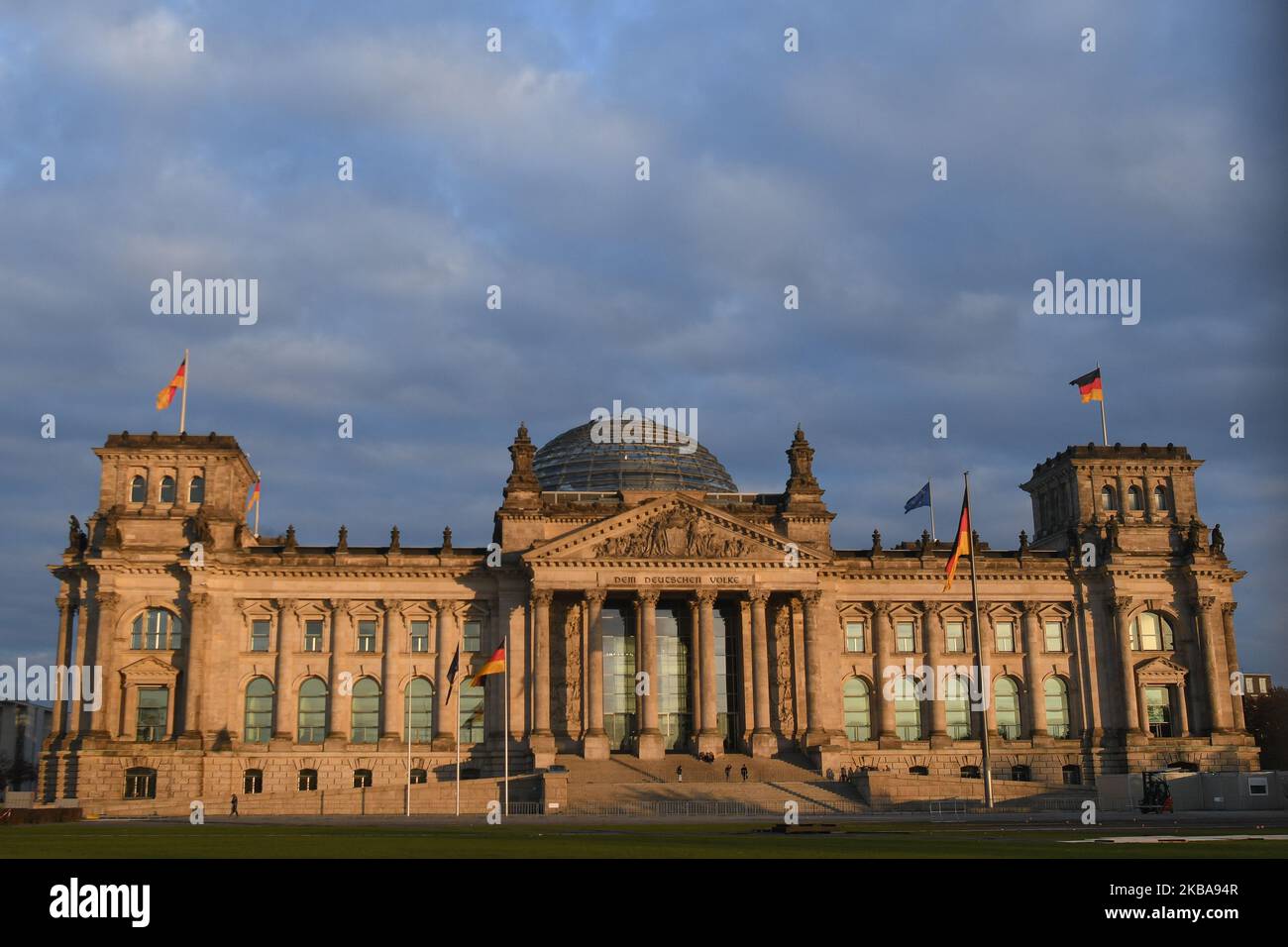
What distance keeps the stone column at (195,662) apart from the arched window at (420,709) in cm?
1316

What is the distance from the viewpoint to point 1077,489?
9506cm

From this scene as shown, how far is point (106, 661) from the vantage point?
82562 mm

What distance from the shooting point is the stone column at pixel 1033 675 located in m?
90.0

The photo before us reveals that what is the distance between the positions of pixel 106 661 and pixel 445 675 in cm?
2147

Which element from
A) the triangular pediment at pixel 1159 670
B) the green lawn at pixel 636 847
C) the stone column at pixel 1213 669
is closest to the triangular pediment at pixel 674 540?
the triangular pediment at pixel 1159 670

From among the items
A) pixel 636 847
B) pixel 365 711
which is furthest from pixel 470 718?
pixel 636 847

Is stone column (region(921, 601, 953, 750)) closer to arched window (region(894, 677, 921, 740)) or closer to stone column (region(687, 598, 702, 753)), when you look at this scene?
arched window (region(894, 677, 921, 740))

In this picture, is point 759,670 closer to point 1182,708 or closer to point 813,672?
point 813,672

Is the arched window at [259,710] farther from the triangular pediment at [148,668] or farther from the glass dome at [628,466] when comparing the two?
the glass dome at [628,466]

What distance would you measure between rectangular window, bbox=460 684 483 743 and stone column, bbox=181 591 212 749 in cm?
1667

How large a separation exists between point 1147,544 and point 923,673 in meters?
19.7
